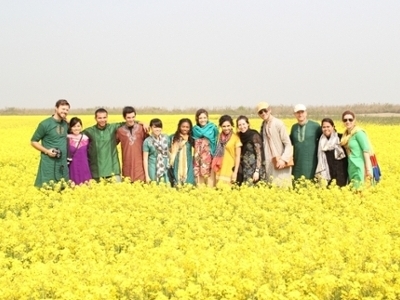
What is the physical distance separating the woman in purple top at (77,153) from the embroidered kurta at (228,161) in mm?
2500

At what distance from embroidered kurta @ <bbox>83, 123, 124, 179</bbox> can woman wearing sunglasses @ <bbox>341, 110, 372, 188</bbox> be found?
4163mm

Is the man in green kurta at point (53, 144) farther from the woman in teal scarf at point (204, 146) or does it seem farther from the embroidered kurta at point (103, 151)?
the woman in teal scarf at point (204, 146)

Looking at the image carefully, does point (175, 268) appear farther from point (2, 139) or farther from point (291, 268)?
point (2, 139)

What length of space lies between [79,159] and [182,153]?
1910mm

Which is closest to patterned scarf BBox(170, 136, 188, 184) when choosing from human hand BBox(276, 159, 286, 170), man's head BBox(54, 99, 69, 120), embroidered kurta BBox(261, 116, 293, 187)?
embroidered kurta BBox(261, 116, 293, 187)

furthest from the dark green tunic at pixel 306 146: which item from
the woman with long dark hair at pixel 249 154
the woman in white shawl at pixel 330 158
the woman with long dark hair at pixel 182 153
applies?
the woman with long dark hair at pixel 182 153

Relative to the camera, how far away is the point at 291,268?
6.23 metres

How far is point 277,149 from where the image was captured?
39.0 ft

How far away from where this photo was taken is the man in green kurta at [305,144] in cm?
1188

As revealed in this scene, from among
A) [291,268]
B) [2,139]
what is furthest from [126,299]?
[2,139]

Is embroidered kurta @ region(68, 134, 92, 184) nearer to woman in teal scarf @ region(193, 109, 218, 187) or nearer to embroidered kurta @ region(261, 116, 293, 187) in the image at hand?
woman in teal scarf @ region(193, 109, 218, 187)

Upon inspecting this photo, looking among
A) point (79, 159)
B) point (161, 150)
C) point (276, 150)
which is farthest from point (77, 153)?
point (276, 150)

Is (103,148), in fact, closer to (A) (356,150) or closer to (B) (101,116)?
(B) (101,116)

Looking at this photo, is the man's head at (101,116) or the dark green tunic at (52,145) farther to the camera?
the man's head at (101,116)
